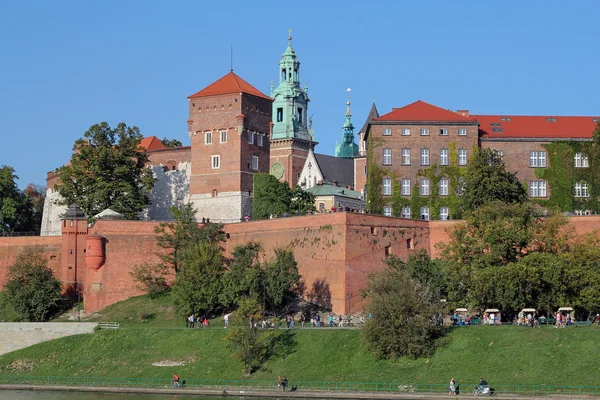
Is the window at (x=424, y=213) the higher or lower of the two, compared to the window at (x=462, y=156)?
lower

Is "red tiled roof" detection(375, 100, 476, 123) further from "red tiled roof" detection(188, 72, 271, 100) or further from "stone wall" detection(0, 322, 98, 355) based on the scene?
"stone wall" detection(0, 322, 98, 355)

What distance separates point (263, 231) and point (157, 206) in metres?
27.2

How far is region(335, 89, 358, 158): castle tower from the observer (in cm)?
15562

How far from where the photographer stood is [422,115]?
276 feet

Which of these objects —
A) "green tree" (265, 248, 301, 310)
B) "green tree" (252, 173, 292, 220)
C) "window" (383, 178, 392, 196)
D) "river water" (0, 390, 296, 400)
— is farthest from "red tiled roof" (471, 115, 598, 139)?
"river water" (0, 390, 296, 400)

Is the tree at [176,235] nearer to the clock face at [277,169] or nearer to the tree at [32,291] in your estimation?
the tree at [32,291]

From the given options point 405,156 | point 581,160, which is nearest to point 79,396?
point 405,156

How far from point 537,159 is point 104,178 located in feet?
111

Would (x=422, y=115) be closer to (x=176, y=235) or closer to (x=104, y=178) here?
(x=176, y=235)

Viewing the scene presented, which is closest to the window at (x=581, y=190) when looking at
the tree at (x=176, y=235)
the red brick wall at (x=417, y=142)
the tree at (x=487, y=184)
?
the tree at (x=487, y=184)

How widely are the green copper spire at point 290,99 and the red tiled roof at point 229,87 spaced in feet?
108

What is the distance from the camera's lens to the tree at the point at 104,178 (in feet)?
298

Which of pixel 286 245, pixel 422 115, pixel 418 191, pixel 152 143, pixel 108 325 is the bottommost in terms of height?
pixel 108 325

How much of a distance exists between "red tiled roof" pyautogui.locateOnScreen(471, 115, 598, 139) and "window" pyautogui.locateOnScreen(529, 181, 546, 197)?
12.0 ft
